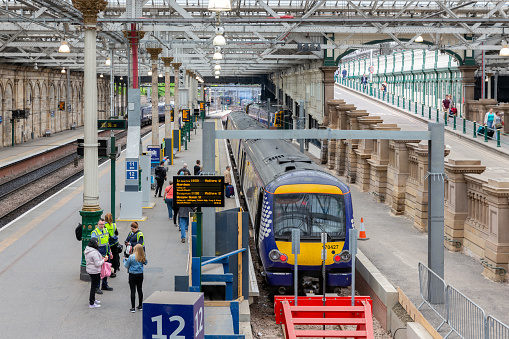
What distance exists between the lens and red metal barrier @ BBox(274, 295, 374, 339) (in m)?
12.6

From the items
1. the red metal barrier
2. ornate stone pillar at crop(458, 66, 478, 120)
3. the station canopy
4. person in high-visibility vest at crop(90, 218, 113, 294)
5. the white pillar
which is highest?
the station canopy

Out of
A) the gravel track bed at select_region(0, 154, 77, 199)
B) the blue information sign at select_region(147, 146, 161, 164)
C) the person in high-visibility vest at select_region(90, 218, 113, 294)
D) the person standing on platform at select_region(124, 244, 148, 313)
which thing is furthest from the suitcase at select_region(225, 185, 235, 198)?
the person standing on platform at select_region(124, 244, 148, 313)

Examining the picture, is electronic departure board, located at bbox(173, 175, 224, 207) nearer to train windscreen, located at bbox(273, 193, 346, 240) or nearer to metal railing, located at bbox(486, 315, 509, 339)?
train windscreen, located at bbox(273, 193, 346, 240)

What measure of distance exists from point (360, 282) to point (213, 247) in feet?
15.4

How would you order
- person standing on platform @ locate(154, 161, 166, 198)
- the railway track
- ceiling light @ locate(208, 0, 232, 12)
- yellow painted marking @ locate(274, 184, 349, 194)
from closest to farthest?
ceiling light @ locate(208, 0, 232, 12)
yellow painted marking @ locate(274, 184, 349, 194)
person standing on platform @ locate(154, 161, 166, 198)
the railway track

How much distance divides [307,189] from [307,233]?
38.6 inches

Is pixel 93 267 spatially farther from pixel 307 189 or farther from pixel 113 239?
pixel 307 189

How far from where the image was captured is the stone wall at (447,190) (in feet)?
50.7

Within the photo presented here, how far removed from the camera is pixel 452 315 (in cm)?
1173

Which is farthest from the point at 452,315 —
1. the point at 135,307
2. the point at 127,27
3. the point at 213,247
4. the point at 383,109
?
the point at 383,109

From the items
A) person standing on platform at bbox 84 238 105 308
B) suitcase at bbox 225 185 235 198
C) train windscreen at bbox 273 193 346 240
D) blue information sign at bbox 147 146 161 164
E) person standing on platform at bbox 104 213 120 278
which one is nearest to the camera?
person standing on platform at bbox 84 238 105 308

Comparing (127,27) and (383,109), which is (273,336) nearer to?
(127,27)

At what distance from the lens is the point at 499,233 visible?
1542cm

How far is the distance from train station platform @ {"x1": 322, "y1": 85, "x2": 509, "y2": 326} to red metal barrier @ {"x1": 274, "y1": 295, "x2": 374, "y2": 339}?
4.19 feet
